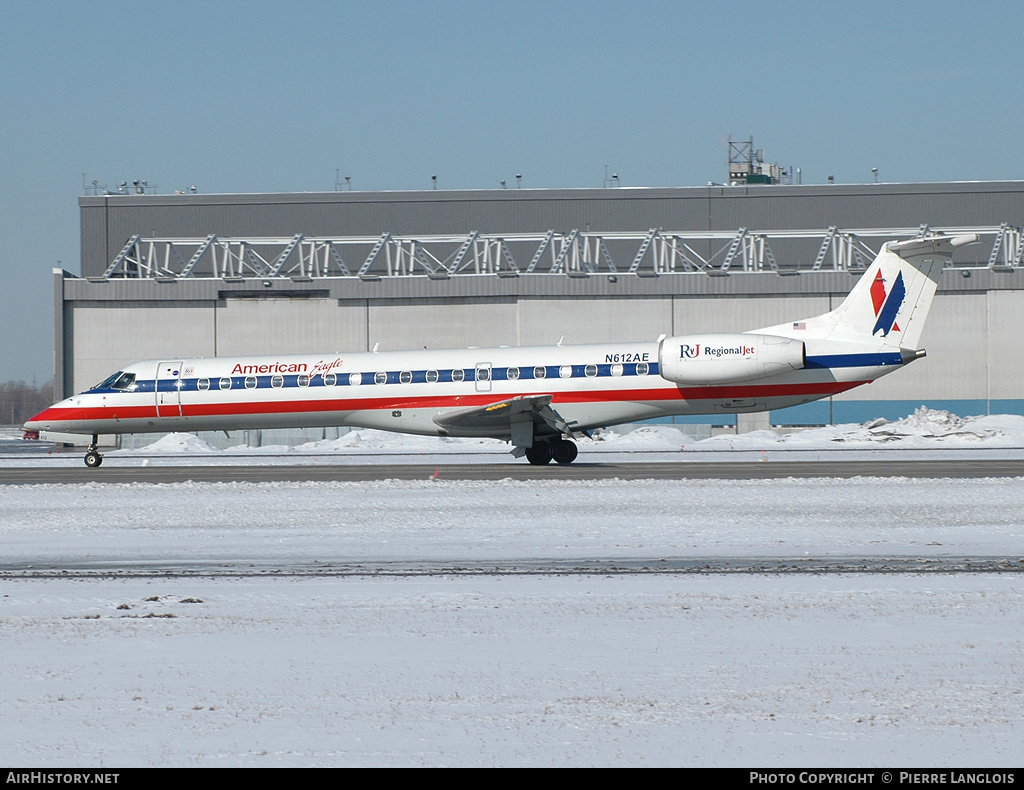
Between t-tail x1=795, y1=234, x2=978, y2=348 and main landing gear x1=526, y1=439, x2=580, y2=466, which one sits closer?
t-tail x1=795, y1=234, x2=978, y2=348

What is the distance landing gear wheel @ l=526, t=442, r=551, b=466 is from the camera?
24.3m

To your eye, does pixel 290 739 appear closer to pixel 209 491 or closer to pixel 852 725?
pixel 852 725

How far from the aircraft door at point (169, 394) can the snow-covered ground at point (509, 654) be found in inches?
498

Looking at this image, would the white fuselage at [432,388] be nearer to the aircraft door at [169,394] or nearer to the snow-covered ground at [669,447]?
the aircraft door at [169,394]

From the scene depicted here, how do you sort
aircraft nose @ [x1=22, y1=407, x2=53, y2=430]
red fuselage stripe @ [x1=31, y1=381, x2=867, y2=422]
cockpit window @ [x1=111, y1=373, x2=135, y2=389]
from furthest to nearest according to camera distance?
aircraft nose @ [x1=22, y1=407, x2=53, y2=430] < cockpit window @ [x1=111, y1=373, x2=135, y2=389] < red fuselage stripe @ [x1=31, y1=381, x2=867, y2=422]

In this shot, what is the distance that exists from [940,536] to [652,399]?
11.9 meters

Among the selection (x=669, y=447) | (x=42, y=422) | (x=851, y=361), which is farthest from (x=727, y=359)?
(x=42, y=422)

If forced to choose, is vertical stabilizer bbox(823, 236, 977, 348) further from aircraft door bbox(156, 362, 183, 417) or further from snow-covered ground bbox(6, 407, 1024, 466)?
aircraft door bbox(156, 362, 183, 417)

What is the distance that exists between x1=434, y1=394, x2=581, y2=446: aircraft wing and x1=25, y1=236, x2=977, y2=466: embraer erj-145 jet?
0.09 feet

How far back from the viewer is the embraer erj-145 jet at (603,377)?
78.0 feet

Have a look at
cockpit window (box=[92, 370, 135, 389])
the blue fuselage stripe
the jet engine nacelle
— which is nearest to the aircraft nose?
cockpit window (box=[92, 370, 135, 389])

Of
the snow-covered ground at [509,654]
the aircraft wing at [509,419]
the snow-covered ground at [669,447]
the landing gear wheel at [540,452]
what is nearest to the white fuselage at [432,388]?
the aircraft wing at [509,419]

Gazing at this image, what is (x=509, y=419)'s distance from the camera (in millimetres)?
23625

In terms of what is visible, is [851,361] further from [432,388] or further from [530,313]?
[530,313]
